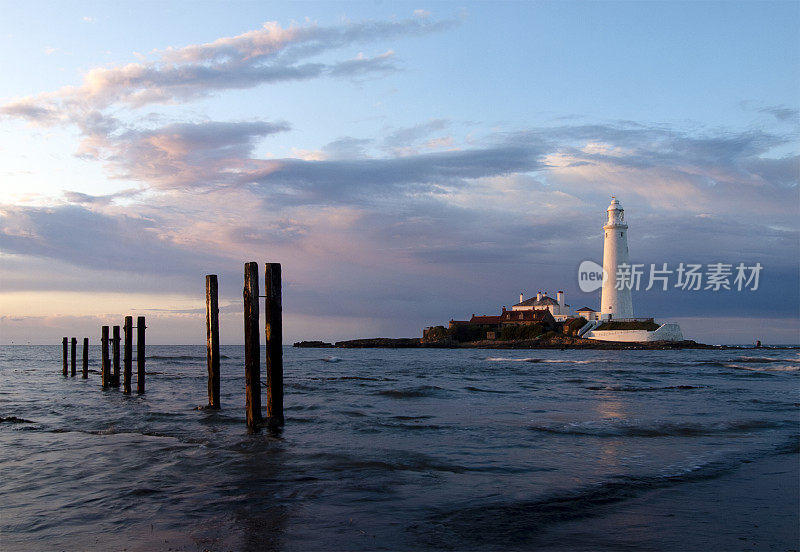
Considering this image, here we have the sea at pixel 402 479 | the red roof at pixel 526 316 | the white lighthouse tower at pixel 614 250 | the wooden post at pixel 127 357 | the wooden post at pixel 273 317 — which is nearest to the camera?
the sea at pixel 402 479

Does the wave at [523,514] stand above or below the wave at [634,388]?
above

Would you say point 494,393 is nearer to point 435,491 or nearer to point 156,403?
point 156,403

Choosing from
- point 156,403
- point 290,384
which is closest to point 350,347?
point 290,384

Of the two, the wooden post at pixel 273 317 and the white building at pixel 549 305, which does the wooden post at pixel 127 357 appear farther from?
the white building at pixel 549 305

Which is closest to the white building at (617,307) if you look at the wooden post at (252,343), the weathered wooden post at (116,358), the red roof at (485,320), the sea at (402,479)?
the red roof at (485,320)

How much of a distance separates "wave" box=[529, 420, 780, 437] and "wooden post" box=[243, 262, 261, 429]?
18.7ft

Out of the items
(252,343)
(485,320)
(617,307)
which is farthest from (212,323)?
(485,320)

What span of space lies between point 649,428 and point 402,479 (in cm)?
702

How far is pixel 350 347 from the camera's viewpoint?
390ft

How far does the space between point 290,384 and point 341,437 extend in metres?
14.1

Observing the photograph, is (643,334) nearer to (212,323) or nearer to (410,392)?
(410,392)

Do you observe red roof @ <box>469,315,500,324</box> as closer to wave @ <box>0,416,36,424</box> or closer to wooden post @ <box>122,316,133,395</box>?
wooden post @ <box>122,316,133,395</box>

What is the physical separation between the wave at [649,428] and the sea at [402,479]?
2.6 inches

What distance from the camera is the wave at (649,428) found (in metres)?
11.9
